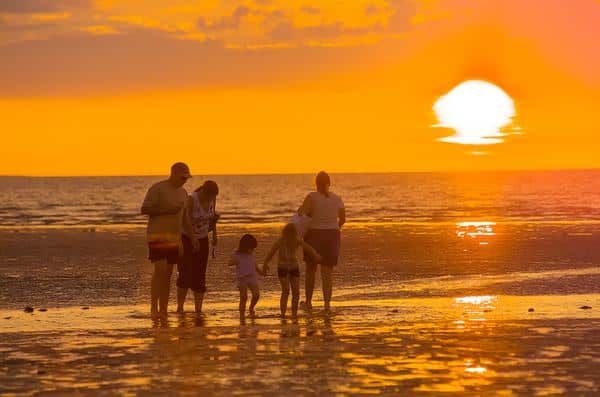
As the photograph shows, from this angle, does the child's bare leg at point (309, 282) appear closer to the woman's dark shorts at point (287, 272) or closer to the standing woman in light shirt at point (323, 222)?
the standing woman in light shirt at point (323, 222)

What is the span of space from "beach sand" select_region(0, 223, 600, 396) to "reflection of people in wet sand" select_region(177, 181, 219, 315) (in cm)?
42

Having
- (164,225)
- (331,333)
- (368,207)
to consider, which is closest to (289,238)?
(164,225)

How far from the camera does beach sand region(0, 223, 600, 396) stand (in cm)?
910

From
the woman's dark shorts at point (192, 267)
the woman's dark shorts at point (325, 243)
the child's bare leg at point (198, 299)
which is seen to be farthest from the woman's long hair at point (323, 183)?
the child's bare leg at point (198, 299)

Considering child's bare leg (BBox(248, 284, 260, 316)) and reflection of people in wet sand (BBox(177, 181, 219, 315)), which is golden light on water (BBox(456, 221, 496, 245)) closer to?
reflection of people in wet sand (BBox(177, 181, 219, 315))

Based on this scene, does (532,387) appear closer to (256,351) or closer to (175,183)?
(256,351)

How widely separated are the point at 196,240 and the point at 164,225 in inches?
24.9

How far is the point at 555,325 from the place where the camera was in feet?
40.9

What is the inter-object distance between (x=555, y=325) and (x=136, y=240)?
21.7m

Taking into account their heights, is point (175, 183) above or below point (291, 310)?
above

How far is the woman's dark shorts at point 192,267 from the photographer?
578 inches

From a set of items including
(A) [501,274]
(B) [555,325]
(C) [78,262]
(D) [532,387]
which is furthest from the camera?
(C) [78,262]

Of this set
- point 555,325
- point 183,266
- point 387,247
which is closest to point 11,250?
point 387,247

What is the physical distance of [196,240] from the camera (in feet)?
47.6
